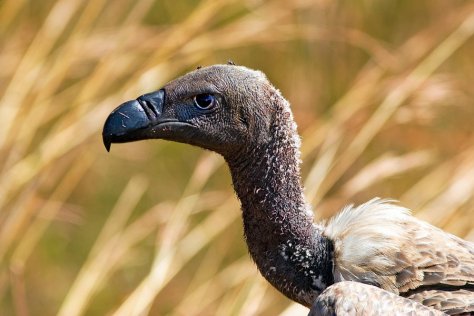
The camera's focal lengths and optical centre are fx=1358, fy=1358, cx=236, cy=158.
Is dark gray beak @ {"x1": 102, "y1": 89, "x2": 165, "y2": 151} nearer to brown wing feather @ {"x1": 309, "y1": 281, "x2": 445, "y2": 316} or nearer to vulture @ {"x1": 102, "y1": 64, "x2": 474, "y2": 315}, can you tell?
vulture @ {"x1": 102, "y1": 64, "x2": 474, "y2": 315}

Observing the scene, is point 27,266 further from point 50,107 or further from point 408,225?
point 408,225

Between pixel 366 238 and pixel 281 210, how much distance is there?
0.32m

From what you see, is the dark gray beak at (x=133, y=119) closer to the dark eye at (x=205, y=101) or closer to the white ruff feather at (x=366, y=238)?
the dark eye at (x=205, y=101)

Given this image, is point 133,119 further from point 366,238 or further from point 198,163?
point 198,163

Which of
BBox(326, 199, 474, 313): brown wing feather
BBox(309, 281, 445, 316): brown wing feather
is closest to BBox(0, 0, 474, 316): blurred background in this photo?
BBox(326, 199, 474, 313): brown wing feather

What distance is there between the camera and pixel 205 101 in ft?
14.9

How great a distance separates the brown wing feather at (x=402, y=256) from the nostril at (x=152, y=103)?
71 cm

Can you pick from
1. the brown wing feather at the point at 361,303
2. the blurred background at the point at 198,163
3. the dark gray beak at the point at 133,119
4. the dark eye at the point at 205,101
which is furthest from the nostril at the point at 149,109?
the blurred background at the point at 198,163

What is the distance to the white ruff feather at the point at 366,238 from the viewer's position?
4.39 meters

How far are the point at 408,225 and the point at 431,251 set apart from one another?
18 cm

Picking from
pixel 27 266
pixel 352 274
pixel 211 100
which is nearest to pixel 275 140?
pixel 211 100

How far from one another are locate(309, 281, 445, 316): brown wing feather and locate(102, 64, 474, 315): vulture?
0.63ft

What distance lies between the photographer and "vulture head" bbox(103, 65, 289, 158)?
451cm

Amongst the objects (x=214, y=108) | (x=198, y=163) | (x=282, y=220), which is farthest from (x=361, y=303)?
(x=198, y=163)
